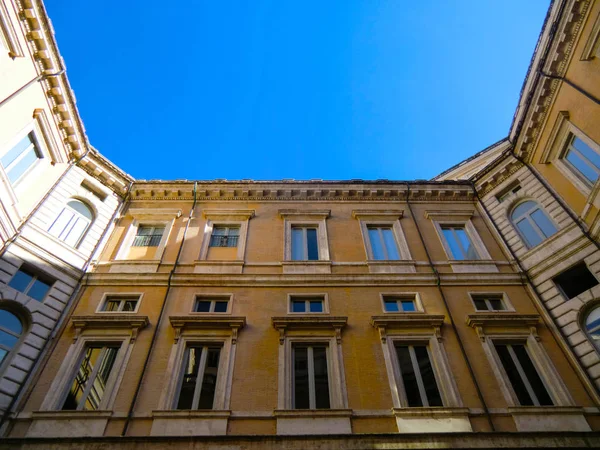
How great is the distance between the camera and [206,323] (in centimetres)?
1330

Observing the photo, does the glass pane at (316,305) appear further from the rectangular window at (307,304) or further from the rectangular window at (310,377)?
the rectangular window at (310,377)

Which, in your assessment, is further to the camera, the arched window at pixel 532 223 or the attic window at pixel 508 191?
the attic window at pixel 508 191

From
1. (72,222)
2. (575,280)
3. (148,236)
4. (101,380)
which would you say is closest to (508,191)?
(575,280)

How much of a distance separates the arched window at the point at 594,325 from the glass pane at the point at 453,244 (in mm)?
4823

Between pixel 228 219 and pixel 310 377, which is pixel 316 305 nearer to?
pixel 310 377

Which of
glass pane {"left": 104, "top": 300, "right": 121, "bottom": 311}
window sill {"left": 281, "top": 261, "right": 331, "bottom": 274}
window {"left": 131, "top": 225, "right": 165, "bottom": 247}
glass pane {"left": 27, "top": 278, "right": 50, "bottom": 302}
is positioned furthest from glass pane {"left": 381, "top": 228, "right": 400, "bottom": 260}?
glass pane {"left": 27, "top": 278, "right": 50, "bottom": 302}

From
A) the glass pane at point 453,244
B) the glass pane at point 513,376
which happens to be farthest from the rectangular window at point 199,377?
the glass pane at point 453,244

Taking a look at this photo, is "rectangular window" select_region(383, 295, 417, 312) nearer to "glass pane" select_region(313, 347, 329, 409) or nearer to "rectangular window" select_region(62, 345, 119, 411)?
"glass pane" select_region(313, 347, 329, 409)

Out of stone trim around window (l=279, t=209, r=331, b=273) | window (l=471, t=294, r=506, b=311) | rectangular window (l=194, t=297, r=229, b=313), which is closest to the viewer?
rectangular window (l=194, t=297, r=229, b=313)

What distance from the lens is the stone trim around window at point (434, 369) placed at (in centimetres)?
1096

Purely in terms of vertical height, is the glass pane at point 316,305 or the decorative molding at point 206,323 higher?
the glass pane at point 316,305

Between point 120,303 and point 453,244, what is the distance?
42.6 ft

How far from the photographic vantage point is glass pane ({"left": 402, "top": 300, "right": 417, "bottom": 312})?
47.2ft

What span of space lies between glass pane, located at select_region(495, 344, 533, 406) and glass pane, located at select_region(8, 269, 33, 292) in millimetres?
14931
